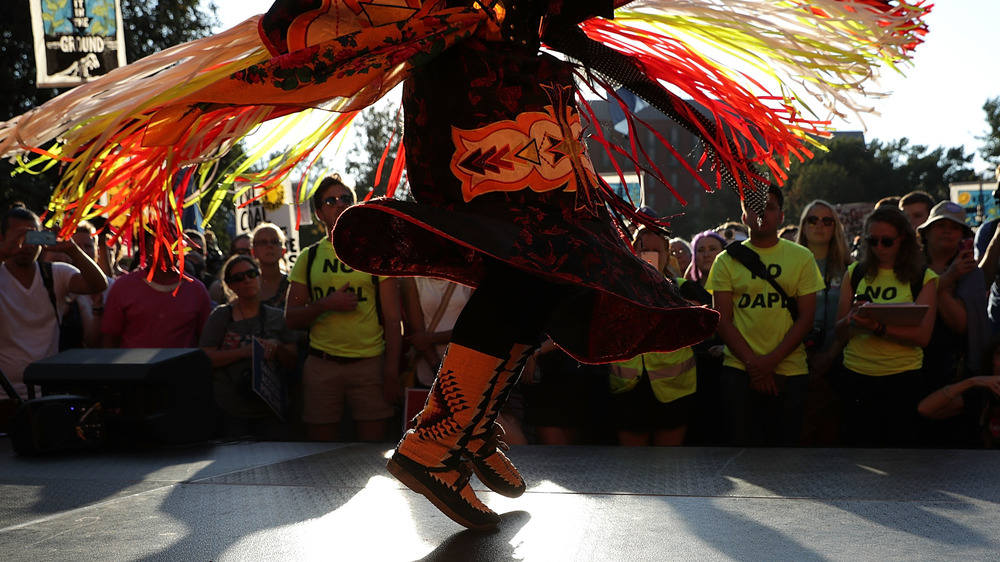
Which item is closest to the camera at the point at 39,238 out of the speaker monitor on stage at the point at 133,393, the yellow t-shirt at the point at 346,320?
the speaker monitor on stage at the point at 133,393

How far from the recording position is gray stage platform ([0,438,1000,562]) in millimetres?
1927

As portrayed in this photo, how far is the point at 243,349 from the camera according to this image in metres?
5.02

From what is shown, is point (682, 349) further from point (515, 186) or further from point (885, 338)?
point (515, 186)

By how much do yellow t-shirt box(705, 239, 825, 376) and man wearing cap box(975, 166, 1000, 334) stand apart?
2.71 ft

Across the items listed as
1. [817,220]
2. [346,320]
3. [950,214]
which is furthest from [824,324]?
[346,320]

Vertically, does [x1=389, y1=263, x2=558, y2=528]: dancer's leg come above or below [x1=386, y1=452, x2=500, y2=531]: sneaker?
above

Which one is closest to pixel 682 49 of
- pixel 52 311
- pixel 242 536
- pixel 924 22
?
pixel 924 22

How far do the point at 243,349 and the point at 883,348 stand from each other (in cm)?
319

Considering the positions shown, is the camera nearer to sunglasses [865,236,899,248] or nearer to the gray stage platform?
the gray stage platform

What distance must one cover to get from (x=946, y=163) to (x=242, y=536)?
4731 cm

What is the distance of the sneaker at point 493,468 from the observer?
237cm

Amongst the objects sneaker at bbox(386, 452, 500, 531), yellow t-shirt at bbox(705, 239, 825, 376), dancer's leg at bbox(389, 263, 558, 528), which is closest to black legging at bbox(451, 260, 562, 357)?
dancer's leg at bbox(389, 263, 558, 528)

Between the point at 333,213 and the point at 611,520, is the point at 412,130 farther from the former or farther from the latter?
the point at 333,213

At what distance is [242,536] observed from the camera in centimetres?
206
